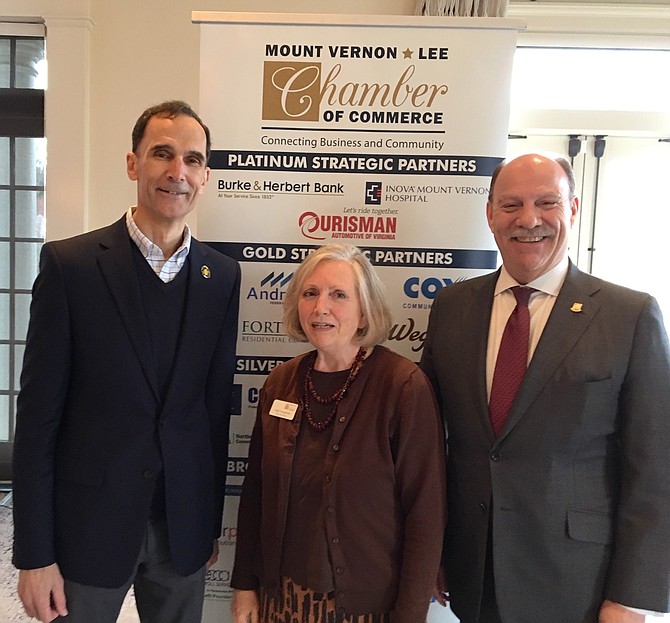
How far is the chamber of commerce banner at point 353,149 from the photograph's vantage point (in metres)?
2.07

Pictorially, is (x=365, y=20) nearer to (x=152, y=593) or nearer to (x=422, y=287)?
(x=422, y=287)

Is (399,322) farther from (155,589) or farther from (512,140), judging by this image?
(512,140)

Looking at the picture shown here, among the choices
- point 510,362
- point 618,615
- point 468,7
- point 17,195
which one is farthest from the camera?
point 17,195

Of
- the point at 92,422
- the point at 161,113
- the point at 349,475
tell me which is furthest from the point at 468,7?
the point at 92,422

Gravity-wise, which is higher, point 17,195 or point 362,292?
point 17,195

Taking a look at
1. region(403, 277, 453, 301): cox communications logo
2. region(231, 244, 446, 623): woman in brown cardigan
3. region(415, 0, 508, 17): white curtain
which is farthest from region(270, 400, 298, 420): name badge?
region(415, 0, 508, 17): white curtain

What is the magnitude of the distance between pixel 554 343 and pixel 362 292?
50 centimetres

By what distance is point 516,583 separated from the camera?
4.65 ft

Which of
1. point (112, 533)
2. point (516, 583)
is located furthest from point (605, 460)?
point (112, 533)

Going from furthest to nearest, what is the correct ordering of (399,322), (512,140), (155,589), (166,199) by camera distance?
(512,140) < (399,322) < (155,589) < (166,199)

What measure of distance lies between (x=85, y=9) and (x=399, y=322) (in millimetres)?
2694

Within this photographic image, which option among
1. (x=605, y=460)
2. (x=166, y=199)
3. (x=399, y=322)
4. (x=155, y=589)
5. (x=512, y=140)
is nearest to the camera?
(x=605, y=460)

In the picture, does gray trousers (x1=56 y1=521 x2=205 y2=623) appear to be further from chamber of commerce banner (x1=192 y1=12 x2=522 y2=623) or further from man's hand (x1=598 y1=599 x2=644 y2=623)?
man's hand (x1=598 y1=599 x2=644 y2=623)

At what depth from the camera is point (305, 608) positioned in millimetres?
1468
